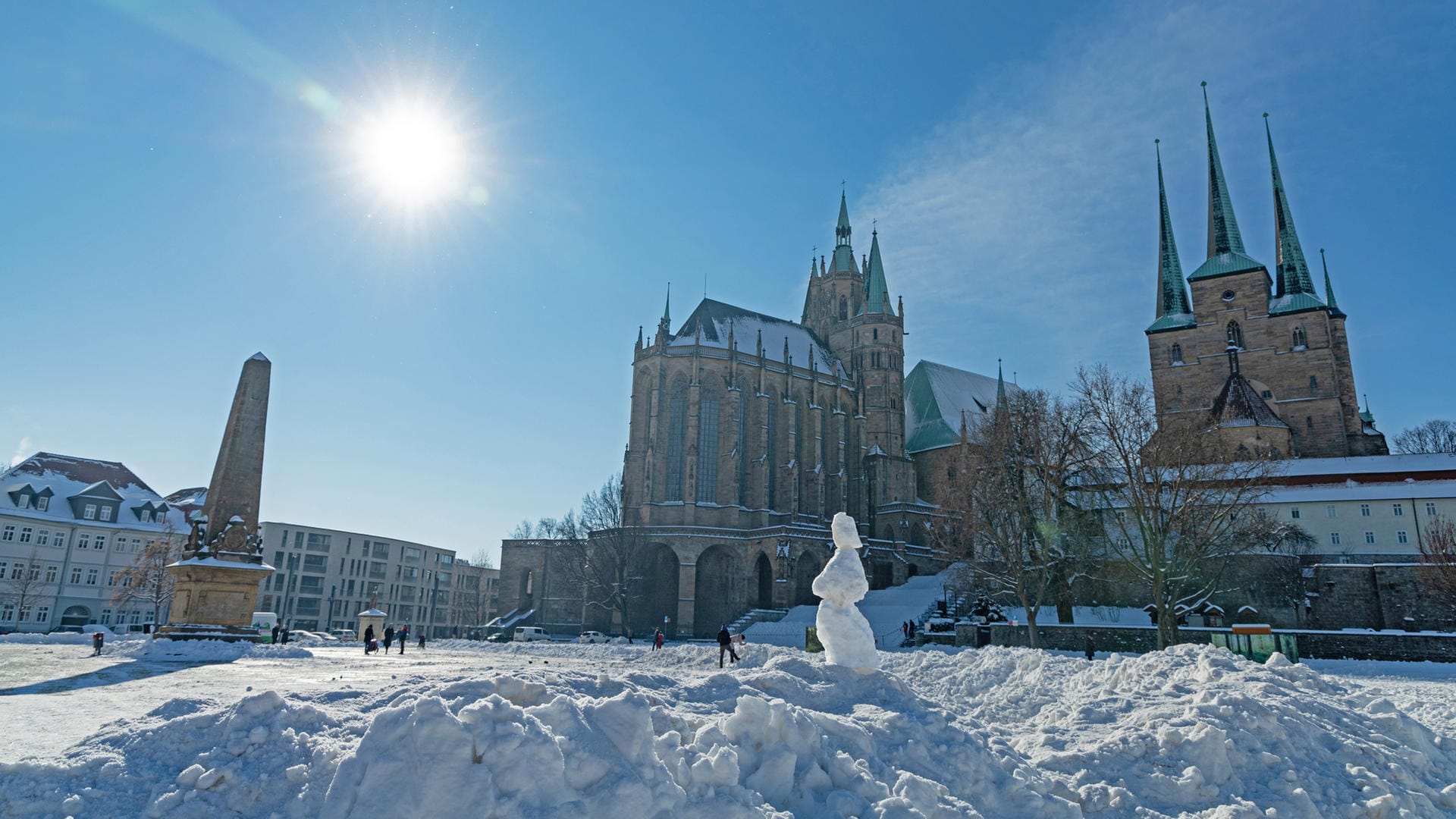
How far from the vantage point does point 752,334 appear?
206ft

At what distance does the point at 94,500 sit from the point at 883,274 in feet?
188

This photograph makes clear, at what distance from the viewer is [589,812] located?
5605 millimetres

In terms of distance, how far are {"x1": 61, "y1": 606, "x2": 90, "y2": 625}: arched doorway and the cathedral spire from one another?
7640 centimetres

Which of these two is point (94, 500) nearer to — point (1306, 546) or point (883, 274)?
point (883, 274)

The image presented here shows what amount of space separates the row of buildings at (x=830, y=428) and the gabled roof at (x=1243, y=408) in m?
0.12

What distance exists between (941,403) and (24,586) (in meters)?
60.9

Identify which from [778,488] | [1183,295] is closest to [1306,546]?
[1183,295]

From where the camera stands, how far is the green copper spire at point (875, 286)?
67062mm

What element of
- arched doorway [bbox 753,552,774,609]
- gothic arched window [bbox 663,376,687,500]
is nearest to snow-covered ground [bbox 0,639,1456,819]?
arched doorway [bbox 753,552,774,609]

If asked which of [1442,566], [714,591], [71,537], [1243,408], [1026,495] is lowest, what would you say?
[714,591]

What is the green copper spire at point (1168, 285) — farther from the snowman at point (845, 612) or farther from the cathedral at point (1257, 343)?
the snowman at point (845, 612)

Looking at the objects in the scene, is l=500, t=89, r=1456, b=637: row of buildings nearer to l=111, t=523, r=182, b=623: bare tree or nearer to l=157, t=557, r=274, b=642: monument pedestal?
l=111, t=523, r=182, b=623: bare tree

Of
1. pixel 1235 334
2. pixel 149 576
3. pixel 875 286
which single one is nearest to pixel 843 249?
pixel 875 286

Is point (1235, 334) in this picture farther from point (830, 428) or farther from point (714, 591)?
point (714, 591)
